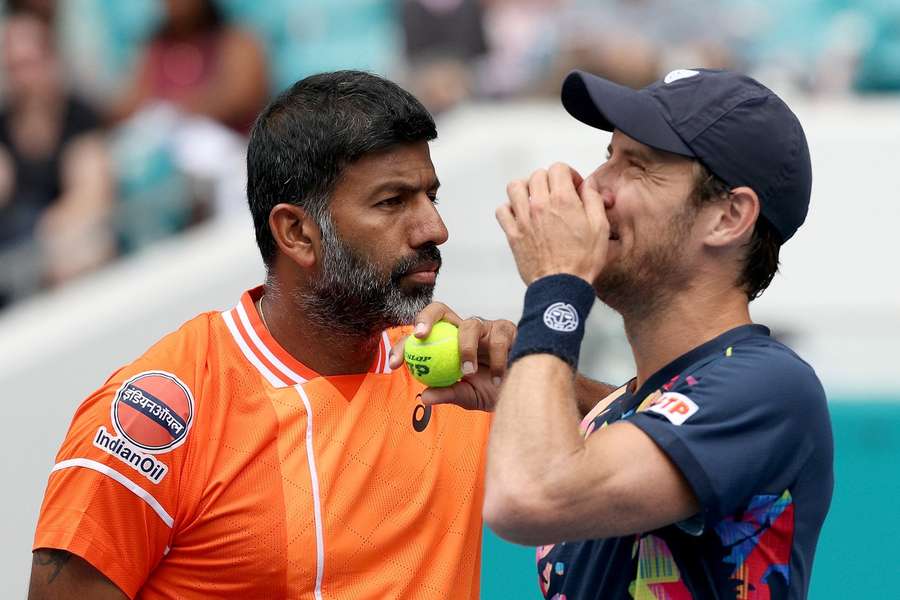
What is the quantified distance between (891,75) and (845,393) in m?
2.40

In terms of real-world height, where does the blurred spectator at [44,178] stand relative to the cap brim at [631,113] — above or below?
above

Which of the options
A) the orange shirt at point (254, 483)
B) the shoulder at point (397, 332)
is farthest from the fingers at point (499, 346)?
the shoulder at point (397, 332)

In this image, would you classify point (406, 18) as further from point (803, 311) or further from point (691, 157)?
point (691, 157)

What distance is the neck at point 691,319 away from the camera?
295cm

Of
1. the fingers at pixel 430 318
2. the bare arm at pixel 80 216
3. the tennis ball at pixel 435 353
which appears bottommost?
the tennis ball at pixel 435 353

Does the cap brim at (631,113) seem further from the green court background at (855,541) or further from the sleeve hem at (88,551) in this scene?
the green court background at (855,541)

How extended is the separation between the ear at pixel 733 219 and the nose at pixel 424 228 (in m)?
0.76

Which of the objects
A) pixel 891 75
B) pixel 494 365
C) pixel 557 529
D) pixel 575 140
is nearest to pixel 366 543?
pixel 494 365

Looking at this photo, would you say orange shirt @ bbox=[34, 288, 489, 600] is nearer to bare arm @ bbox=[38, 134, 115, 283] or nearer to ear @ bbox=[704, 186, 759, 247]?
ear @ bbox=[704, 186, 759, 247]

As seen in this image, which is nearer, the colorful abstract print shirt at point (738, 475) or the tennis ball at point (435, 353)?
the colorful abstract print shirt at point (738, 475)

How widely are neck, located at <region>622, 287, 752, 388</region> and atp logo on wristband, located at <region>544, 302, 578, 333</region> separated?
298mm

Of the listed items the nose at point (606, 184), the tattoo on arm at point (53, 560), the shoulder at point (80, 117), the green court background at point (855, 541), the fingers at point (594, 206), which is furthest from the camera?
the shoulder at point (80, 117)

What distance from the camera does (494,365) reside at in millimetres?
3279

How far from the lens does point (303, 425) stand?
3334 mm
